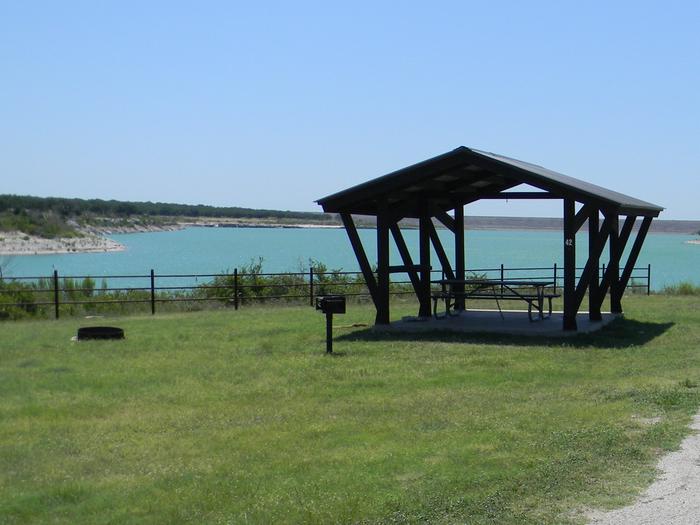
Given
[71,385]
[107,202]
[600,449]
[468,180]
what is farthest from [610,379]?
[107,202]

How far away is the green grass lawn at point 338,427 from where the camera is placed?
21.4ft

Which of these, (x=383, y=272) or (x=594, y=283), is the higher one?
(x=383, y=272)

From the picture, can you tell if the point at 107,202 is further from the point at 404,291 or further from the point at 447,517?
the point at 447,517

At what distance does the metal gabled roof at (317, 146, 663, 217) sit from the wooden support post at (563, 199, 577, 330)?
0.33 metres

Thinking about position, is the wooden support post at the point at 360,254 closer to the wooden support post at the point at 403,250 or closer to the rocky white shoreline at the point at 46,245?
the wooden support post at the point at 403,250

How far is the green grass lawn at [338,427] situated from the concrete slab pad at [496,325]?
2.89 feet

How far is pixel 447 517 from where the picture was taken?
19.9 feet

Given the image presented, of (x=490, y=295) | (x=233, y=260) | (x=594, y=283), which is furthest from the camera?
(x=233, y=260)

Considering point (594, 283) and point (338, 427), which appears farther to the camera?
point (594, 283)

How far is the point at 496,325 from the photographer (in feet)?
58.2

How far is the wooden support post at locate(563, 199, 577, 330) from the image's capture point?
54.2 feet

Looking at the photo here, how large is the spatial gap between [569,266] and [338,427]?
8.73 meters

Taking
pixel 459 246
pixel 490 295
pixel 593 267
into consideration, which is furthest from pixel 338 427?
pixel 459 246

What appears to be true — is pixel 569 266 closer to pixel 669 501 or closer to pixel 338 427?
pixel 338 427
